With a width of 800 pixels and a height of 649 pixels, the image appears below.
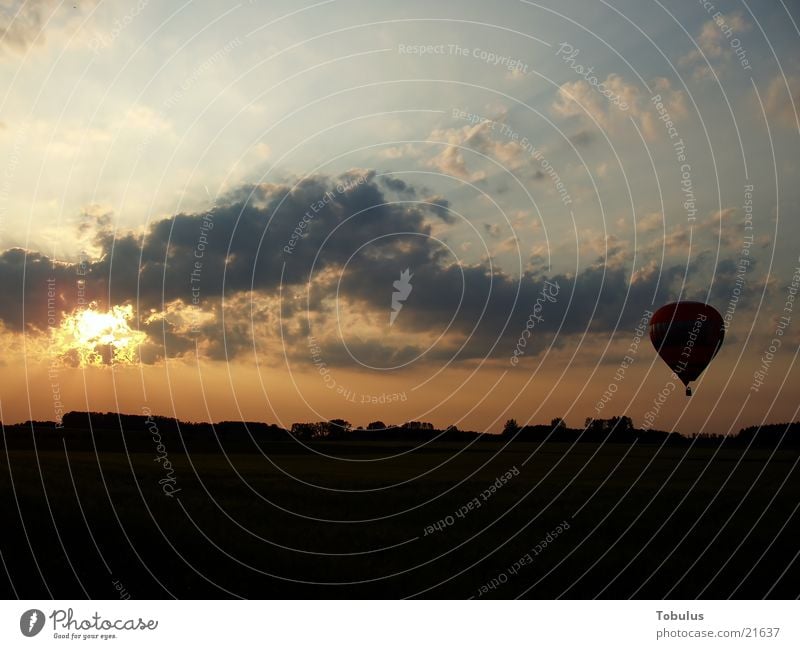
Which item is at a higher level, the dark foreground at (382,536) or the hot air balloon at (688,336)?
the hot air balloon at (688,336)

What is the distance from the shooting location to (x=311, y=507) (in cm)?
2888

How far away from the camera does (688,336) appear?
46000 mm

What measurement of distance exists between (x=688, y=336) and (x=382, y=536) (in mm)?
29120

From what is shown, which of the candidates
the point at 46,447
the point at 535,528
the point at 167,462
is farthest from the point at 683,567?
the point at 46,447

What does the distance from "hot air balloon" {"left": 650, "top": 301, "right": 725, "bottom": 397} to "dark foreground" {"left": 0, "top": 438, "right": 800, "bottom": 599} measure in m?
8.51

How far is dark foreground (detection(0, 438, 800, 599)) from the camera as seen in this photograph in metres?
19.2

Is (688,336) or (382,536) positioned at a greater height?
(688,336)

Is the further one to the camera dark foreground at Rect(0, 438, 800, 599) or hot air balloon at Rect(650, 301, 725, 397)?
hot air balloon at Rect(650, 301, 725, 397)

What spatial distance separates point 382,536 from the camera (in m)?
24.0

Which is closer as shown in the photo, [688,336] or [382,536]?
[382,536]

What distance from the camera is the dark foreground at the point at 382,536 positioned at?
19.2m

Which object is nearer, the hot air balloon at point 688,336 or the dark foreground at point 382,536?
the dark foreground at point 382,536

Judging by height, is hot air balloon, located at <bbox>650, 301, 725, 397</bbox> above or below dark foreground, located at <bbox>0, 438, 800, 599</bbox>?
above

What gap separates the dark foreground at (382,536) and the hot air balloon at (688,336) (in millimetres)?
8515
